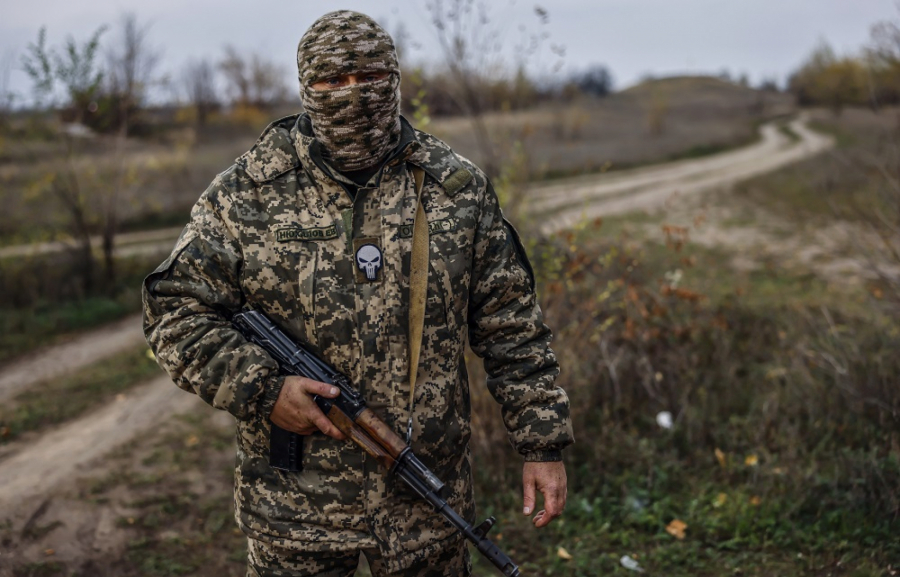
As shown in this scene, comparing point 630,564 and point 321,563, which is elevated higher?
point 321,563

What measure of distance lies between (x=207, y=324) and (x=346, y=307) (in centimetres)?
35

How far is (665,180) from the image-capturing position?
18.6m

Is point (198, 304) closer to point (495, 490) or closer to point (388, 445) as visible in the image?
point (388, 445)

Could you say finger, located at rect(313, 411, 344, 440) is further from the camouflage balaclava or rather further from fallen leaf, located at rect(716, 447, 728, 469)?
fallen leaf, located at rect(716, 447, 728, 469)

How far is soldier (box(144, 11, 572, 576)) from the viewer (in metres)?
2.00

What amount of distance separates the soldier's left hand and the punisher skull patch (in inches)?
27.0

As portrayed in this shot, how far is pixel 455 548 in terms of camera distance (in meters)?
2.29

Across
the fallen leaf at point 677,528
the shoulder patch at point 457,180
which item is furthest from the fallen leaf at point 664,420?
the shoulder patch at point 457,180

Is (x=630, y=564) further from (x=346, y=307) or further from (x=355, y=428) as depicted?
(x=346, y=307)

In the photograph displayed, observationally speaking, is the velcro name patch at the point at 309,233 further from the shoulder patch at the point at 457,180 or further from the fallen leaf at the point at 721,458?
the fallen leaf at the point at 721,458

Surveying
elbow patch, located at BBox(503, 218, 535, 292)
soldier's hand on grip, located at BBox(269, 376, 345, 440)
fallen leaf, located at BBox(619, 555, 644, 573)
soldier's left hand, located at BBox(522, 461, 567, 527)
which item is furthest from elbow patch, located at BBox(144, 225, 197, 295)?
fallen leaf, located at BBox(619, 555, 644, 573)

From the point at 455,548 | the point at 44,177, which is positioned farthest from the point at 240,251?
the point at 44,177

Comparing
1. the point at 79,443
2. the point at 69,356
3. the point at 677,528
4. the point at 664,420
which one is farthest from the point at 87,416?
the point at 677,528

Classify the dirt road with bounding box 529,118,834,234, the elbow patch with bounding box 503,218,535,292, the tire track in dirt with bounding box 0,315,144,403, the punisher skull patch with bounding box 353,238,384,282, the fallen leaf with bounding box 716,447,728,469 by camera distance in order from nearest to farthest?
the punisher skull patch with bounding box 353,238,384,282, the elbow patch with bounding box 503,218,535,292, the fallen leaf with bounding box 716,447,728,469, the tire track in dirt with bounding box 0,315,144,403, the dirt road with bounding box 529,118,834,234
